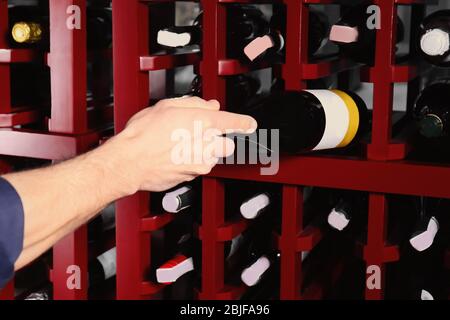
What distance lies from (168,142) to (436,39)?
0.38 meters

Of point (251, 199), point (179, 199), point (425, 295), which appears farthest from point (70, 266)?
point (425, 295)

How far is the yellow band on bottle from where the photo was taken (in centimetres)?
96

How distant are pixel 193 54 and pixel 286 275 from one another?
39 centimetres

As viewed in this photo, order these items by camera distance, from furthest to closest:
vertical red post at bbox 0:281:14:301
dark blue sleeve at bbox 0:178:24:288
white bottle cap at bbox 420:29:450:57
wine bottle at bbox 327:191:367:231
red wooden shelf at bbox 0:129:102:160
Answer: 1. vertical red post at bbox 0:281:14:301
2. red wooden shelf at bbox 0:129:102:160
3. wine bottle at bbox 327:191:367:231
4. white bottle cap at bbox 420:29:450:57
5. dark blue sleeve at bbox 0:178:24:288

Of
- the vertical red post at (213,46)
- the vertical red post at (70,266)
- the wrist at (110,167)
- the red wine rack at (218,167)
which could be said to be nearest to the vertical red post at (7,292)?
the red wine rack at (218,167)

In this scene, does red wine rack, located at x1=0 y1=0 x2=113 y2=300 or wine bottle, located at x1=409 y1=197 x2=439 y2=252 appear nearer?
wine bottle, located at x1=409 y1=197 x2=439 y2=252

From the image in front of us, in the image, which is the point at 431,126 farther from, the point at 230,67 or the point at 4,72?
the point at 4,72

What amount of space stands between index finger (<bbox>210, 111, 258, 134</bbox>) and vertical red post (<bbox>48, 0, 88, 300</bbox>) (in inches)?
12.2

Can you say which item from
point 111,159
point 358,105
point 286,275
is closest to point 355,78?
point 358,105

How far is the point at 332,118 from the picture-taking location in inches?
36.7

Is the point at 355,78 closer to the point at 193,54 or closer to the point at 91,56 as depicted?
the point at 193,54

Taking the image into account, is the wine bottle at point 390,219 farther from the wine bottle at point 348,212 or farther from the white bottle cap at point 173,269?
the white bottle cap at point 173,269

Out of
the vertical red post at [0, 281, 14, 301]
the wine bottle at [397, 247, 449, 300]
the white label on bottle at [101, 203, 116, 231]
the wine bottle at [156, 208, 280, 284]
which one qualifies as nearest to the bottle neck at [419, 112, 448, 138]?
the wine bottle at [397, 247, 449, 300]

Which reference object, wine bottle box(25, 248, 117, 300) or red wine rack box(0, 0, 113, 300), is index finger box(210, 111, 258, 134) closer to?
red wine rack box(0, 0, 113, 300)
